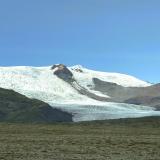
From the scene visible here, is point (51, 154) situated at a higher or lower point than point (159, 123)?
lower

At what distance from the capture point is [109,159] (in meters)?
47.1

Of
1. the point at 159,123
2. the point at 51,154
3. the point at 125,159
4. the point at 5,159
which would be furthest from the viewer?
the point at 159,123

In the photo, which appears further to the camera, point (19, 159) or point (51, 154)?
point (51, 154)

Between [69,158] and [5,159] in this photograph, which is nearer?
[5,159]

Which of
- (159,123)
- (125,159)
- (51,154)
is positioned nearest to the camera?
(125,159)

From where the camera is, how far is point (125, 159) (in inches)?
1861

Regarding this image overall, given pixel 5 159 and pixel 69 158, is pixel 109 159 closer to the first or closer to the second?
pixel 69 158

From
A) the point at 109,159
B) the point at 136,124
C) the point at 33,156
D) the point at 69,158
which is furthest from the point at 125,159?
the point at 136,124

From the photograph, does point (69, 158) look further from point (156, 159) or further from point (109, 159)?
point (156, 159)

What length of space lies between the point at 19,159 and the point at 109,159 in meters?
8.61

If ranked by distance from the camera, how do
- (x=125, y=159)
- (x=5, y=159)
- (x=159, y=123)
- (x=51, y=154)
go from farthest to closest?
(x=159, y=123)
(x=51, y=154)
(x=125, y=159)
(x=5, y=159)

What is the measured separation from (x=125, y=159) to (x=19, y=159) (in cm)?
1014

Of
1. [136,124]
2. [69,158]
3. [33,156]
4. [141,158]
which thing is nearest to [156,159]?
[141,158]

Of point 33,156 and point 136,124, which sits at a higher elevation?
point 136,124
